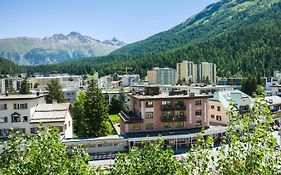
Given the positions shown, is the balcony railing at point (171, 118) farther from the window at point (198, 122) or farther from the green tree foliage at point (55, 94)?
the green tree foliage at point (55, 94)

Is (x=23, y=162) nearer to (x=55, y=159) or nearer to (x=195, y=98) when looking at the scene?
(x=55, y=159)

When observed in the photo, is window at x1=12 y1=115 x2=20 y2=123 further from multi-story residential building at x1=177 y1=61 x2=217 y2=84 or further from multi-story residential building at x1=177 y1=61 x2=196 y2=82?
multi-story residential building at x1=177 y1=61 x2=196 y2=82

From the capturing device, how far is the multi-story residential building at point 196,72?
516 feet

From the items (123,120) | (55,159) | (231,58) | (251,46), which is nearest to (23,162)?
(55,159)

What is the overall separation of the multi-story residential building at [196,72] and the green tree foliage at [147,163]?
463ft

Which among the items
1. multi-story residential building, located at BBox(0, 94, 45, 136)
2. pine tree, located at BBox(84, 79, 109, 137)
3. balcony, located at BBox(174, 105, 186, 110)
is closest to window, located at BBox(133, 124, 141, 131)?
pine tree, located at BBox(84, 79, 109, 137)

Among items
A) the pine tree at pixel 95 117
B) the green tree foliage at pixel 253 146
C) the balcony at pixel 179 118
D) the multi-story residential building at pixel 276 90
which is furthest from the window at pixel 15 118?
the multi-story residential building at pixel 276 90

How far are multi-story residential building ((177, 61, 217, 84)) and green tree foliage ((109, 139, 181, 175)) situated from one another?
463 ft

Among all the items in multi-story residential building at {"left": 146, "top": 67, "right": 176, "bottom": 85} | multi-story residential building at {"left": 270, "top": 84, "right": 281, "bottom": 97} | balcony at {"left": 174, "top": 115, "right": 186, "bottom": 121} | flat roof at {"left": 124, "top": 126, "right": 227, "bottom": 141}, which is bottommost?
flat roof at {"left": 124, "top": 126, "right": 227, "bottom": 141}

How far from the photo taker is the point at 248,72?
155 meters

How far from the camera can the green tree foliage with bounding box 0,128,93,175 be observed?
44.8ft

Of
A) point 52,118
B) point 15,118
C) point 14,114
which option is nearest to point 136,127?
point 52,118

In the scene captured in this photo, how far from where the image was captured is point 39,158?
13.7 meters

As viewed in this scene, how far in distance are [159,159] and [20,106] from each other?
37.1 meters
